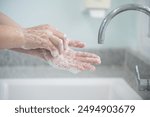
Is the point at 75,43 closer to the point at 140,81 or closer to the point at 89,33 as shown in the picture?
the point at 89,33

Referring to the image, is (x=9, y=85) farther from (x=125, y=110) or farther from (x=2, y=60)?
(x=125, y=110)

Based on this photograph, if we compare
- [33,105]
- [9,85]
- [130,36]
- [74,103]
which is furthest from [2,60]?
[130,36]

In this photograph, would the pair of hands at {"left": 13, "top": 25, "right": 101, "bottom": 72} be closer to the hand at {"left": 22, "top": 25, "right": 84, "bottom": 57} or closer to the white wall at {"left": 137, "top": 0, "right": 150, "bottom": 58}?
the hand at {"left": 22, "top": 25, "right": 84, "bottom": 57}

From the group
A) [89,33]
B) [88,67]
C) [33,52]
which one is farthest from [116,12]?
[33,52]

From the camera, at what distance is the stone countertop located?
33.7 inches

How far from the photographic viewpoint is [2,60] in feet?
2.77

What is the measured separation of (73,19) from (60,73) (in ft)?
0.65

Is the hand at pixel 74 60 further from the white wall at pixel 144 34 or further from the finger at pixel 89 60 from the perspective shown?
the white wall at pixel 144 34

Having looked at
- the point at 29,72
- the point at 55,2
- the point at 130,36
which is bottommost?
the point at 29,72

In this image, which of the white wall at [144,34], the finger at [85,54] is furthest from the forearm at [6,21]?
the white wall at [144,34]

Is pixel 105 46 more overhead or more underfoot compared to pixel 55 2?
more underfoot

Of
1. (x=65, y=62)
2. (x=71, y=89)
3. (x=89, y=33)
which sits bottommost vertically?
(x=71, y=89)

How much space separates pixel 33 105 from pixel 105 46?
Answer: 0.34 metres

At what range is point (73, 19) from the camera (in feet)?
2.77
